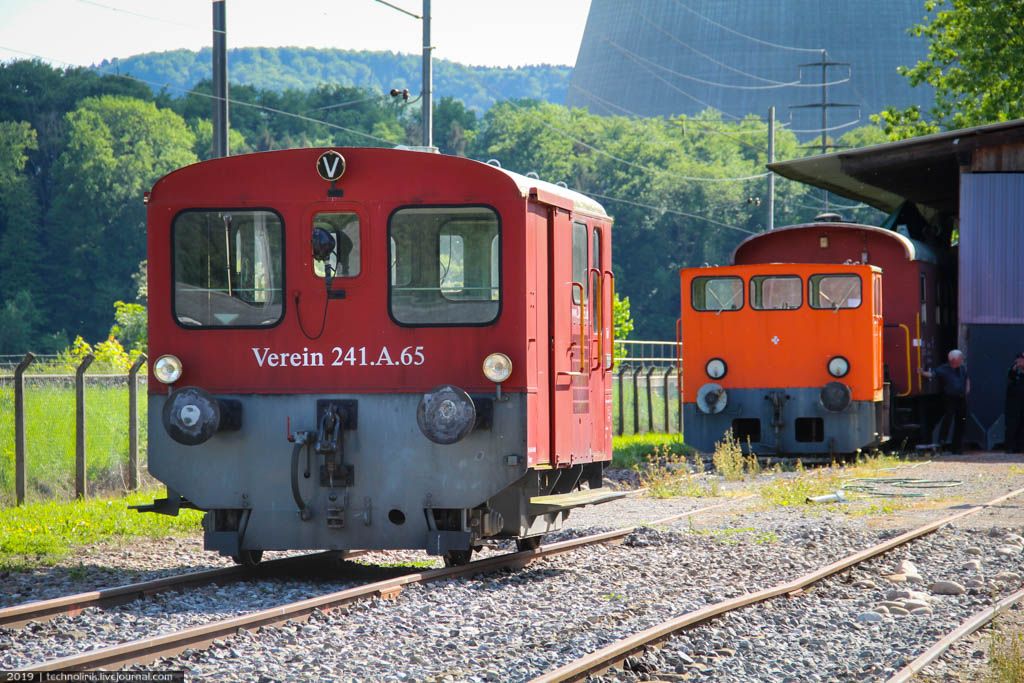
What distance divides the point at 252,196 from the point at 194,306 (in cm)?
91

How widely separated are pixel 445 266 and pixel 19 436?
22.0 feet

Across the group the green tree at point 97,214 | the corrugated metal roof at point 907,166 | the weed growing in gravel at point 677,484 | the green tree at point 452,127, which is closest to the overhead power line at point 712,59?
the green tree at point 452,127

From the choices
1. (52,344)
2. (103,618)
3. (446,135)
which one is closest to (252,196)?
(103,618)

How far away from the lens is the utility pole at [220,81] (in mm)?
18500

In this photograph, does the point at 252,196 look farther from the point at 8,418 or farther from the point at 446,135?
the point at 446,135

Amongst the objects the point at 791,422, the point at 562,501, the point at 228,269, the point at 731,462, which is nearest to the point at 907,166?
the point at 791,422

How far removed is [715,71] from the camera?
427ft

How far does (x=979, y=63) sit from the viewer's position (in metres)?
40.4

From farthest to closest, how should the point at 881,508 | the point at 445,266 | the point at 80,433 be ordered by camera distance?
the point at 881,508 → the point at 80,433 → the point at 445,266

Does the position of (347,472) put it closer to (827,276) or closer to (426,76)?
(827,276)

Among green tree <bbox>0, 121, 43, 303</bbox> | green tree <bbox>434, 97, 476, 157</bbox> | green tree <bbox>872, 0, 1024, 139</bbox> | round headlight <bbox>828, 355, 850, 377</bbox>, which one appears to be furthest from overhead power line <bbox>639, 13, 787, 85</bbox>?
round headlight <bbox>828, 355, 850, 377</bbox>

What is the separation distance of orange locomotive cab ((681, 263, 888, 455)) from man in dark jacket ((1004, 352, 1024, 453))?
3.48m

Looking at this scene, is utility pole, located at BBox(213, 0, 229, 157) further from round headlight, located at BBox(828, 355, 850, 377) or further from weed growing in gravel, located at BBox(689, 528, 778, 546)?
round headlight, located at BBox(828, 355, 850, 377)

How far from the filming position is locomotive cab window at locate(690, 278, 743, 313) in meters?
22.6
